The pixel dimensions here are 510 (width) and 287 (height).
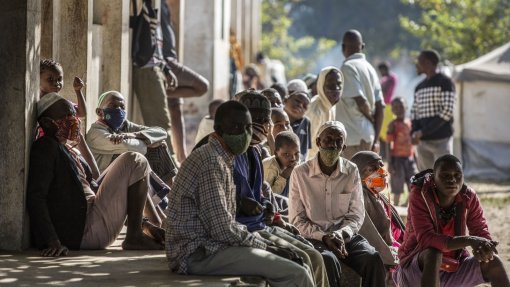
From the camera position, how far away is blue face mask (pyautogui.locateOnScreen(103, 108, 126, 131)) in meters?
9.83

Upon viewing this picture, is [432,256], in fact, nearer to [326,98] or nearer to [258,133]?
[258,133]

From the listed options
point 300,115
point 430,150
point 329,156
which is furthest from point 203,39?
point 329,156

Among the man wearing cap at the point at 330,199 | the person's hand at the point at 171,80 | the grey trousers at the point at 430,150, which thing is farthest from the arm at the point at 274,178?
the grey trousers at the point at 430,150

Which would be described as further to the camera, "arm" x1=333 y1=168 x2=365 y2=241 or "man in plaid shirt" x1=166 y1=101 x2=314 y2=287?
"arm" x1=333 y1=168 x2=365 y2=241

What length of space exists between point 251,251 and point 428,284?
5.34 feet

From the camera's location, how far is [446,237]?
8.79m

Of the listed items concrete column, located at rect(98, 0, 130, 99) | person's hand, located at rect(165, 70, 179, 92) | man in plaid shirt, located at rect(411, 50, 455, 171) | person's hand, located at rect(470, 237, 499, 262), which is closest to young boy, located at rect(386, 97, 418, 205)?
man in plaid shirt, located at rect(411, 50, 455, 171)

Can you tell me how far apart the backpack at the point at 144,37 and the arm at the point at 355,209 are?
14.5 feet

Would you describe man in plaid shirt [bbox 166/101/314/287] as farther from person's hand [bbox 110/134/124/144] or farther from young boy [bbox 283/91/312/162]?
young boy [bbox 283/91/312/162]

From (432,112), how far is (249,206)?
8584 mm

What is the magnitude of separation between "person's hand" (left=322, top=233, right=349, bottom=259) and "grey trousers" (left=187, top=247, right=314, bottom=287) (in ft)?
3.74

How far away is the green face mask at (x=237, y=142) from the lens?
25.0 ft

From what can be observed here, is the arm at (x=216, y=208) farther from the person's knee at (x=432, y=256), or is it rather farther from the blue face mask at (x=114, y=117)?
the blue face mask at (x=114, y=117)

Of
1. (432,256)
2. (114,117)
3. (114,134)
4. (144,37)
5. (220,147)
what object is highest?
(144,37)
